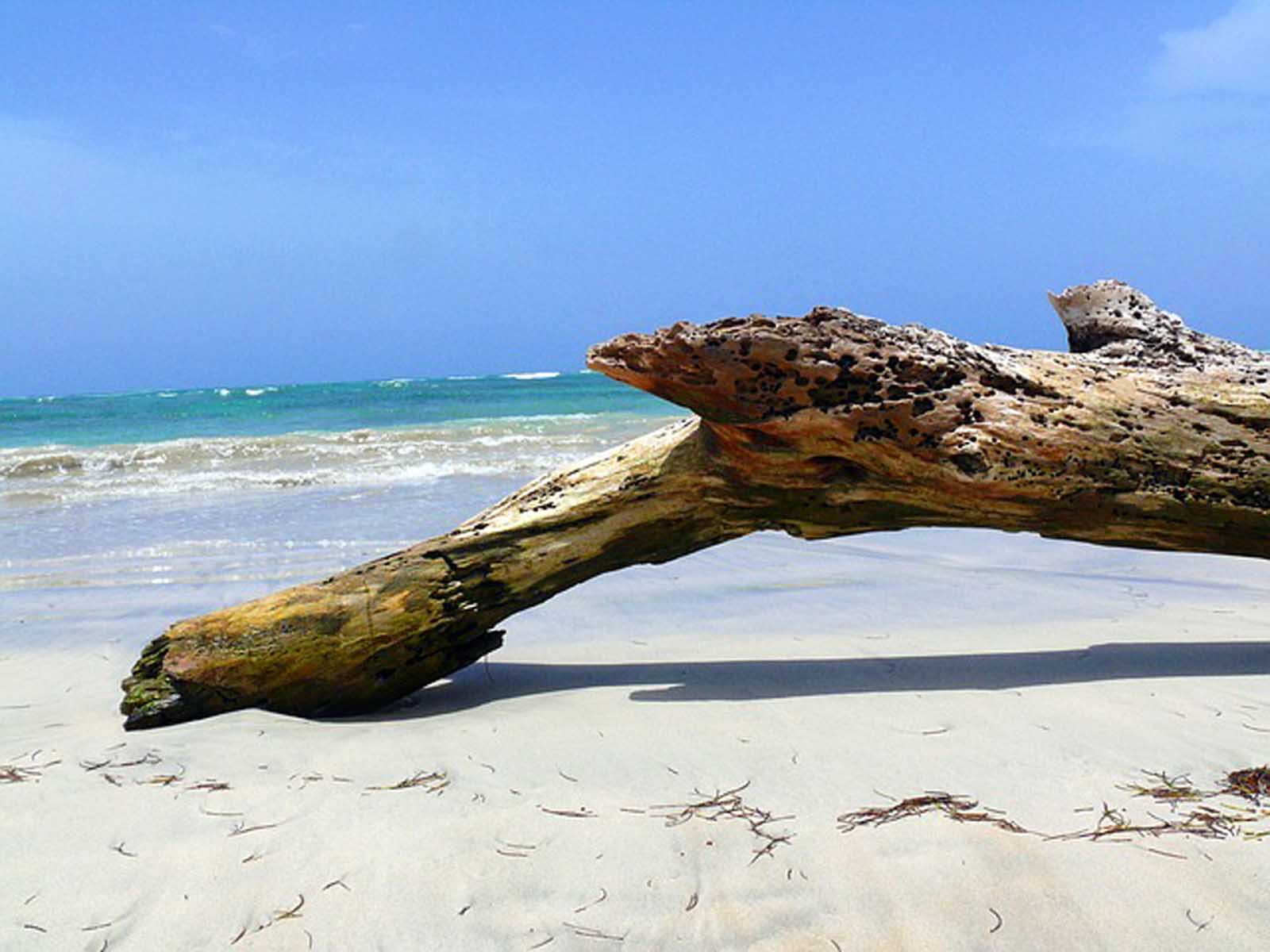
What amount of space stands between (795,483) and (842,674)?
788mm

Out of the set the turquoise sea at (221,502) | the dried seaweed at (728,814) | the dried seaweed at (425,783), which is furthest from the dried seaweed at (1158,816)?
the turquoise sea at (221,502)

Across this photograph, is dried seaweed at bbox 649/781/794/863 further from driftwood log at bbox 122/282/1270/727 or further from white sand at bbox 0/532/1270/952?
driftwood log at bbox 122/282/1270/727

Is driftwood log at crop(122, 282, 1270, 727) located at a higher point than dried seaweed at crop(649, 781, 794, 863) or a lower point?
higher

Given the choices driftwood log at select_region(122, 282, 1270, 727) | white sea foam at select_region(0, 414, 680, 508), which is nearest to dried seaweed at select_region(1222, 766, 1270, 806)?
driftwood log at select_region(122, 282, 1270, 727)

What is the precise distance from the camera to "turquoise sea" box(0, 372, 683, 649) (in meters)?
6.70

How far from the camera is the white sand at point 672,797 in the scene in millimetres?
2213

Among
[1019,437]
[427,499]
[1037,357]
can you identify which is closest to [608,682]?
[1019,437]

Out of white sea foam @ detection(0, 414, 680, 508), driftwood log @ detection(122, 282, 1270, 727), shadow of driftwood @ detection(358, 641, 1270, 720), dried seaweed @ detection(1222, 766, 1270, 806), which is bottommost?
shadow of driftwood @ detection(358, 641, 1270, 720)

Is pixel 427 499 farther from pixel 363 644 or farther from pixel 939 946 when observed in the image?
pixel 939 946

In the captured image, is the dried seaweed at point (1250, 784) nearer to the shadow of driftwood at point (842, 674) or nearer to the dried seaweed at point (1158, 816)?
the dried seaweed at point (1158, 816)

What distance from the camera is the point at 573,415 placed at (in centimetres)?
2820

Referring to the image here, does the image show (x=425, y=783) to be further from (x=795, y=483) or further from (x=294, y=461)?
(x=294, y=461)

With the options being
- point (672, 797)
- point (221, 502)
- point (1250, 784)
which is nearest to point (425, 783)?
point (672, 797)

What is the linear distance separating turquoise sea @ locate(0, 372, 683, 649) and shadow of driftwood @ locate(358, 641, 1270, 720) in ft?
7.12
